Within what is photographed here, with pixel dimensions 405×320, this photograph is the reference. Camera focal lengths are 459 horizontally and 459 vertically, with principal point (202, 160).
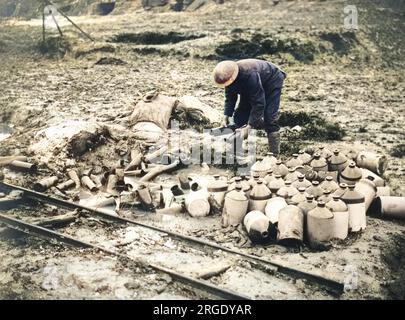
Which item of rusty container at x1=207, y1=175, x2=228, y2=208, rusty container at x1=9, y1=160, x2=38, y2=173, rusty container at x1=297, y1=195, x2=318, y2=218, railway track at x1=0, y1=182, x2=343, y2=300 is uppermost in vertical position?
rusty container at x1=297, y1=195, x2=318, y2=218

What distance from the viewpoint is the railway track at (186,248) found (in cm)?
447

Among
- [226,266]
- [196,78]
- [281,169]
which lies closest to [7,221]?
[226,266]

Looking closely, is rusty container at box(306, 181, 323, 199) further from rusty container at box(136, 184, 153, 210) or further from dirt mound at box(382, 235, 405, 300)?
rusty container at box(136, 184, 153, 210)

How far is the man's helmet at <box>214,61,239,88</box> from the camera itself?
646 cm

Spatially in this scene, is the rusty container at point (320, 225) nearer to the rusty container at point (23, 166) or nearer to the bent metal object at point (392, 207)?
the bent metal object at point (392, 207)

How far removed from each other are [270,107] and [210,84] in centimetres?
620

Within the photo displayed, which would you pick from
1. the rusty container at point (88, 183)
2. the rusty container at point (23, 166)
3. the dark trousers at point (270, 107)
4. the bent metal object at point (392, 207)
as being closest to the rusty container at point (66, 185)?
the rusty container at point (88, 183)

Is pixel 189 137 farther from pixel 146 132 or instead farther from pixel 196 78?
pixel 196 78

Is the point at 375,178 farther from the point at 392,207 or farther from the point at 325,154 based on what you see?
the point at 325,154

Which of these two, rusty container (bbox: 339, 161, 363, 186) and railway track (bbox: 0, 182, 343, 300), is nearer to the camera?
railway track (bbox: 0, 182, 343, 300)

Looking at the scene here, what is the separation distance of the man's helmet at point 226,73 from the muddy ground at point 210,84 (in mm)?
1963

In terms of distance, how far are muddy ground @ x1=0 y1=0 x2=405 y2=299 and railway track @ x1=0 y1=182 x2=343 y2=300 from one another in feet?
0.41

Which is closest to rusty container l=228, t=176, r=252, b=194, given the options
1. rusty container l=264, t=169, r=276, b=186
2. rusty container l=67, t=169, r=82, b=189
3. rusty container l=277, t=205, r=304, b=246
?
rusty container l=264, t=169, r=276, b=186

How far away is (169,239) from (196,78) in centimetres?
902
